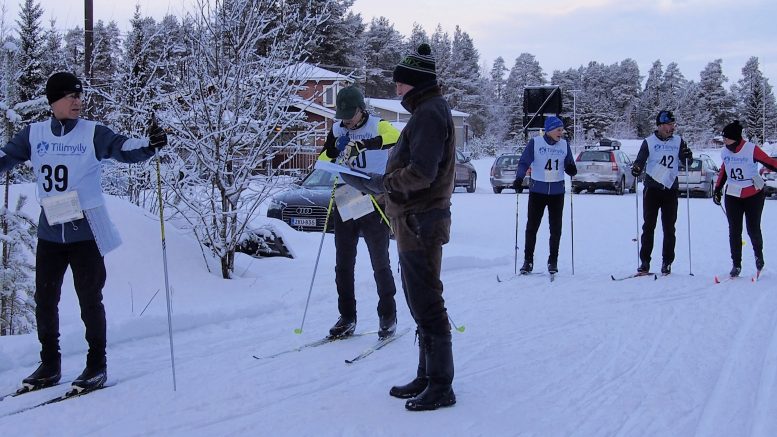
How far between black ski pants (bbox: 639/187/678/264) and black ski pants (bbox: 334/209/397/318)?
15.1 feet

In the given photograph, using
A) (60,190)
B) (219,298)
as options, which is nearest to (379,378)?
(60,190)

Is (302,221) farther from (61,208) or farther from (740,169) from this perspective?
(61,208)

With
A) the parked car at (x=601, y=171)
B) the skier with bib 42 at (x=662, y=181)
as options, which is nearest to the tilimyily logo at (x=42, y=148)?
the skier with bib 42 at (x=662, y=181)

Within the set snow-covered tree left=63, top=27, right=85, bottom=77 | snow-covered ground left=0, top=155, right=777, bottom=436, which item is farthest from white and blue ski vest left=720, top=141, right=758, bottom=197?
snow-covered tree left=63, top=27, right=85, bottom=77

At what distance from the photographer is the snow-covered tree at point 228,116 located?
24.0ft

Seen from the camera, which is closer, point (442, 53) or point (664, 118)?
point (664, 118)

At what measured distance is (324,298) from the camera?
7.40 metres

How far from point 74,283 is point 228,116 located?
3.34m

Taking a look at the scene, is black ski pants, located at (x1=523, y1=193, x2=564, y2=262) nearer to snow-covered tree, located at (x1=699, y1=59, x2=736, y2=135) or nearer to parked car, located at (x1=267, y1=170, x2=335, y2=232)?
parked car, located at (x1=267, y1=170, x2=335, y2=232)

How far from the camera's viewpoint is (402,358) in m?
5.02

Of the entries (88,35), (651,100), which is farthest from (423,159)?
(651,100)

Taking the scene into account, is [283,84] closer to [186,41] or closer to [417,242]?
[186,41]

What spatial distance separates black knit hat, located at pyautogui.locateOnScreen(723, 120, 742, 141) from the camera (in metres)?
8.70

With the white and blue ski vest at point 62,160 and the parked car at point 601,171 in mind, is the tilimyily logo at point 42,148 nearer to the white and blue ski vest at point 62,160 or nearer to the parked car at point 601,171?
the white and blue ski vest at point 62,160
